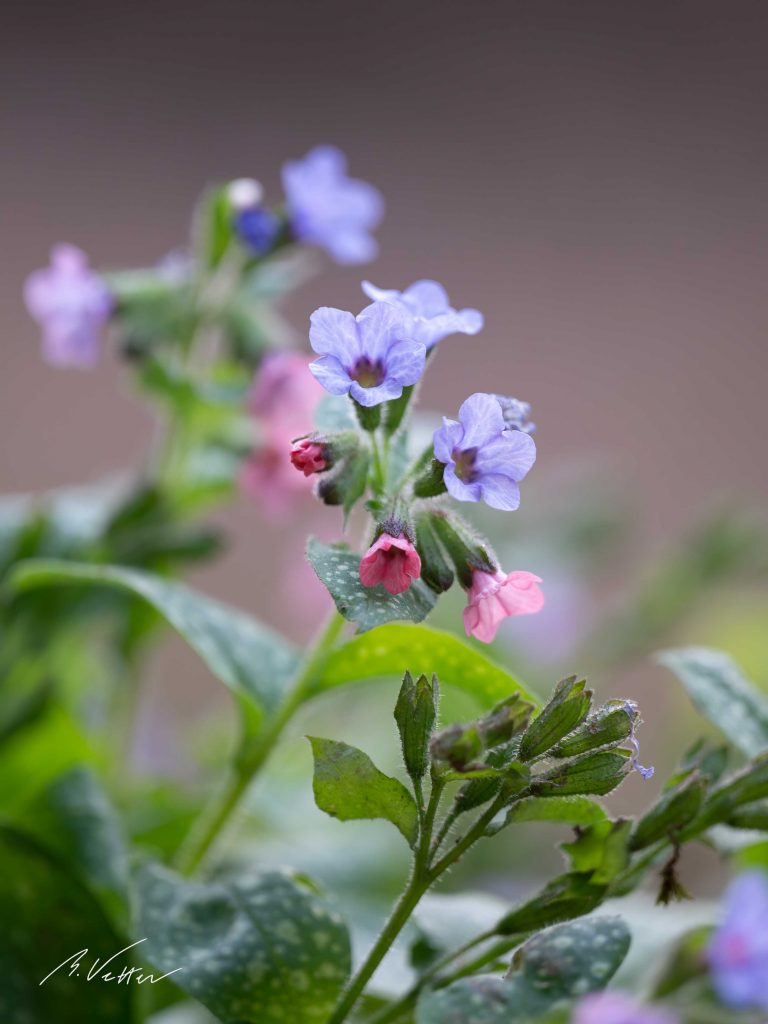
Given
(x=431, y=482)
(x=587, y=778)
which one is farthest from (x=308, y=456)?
(x=587, y=778)

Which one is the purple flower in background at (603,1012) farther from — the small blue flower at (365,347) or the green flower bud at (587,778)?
the small blue flower at (365,347)

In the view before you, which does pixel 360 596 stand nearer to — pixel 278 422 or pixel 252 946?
pixel 252 946

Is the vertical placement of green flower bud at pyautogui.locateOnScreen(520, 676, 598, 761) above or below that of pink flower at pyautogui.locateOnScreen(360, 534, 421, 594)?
below

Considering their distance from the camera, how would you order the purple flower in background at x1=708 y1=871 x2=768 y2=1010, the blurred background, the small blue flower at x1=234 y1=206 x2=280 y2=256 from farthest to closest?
1. the blurred background
2. the small blue flower at x1=234 y1=206 x2=280 y2=256
3. the purple flower in background at x1=708 y1=871 x2=768 y2=1010

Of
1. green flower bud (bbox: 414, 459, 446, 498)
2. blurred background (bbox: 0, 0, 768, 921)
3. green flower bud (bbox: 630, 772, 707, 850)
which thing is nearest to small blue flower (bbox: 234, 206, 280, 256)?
green flower bud (bbox: 414, 459, 446, 498)

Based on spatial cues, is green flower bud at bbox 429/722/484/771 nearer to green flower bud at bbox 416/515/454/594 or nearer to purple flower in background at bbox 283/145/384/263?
green flower bud at bbox 416/515/454/594

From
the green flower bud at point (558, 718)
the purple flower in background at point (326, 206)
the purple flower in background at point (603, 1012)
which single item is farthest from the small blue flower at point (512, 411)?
the purple flower in background at point (326, 206)

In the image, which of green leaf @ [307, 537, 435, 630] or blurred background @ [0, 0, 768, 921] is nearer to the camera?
green leaf @ [307, 537, 435, 630]

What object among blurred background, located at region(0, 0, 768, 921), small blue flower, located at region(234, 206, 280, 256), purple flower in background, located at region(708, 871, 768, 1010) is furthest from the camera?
blurred background, located at region(0, 0, 768, 921)
